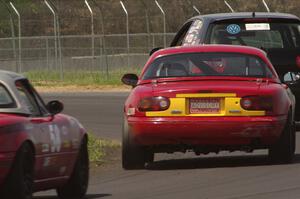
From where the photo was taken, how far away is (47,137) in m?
10.6

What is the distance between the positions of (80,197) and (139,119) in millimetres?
2247

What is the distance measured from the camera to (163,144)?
13.7m

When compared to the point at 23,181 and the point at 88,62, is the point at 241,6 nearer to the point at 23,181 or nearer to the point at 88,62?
the point at 88,62

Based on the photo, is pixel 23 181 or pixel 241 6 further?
pixel 241 6

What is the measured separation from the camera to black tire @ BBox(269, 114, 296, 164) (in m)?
13.9

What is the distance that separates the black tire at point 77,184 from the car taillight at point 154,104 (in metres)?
1.84

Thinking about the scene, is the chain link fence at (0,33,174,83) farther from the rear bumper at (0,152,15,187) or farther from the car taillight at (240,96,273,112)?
the rear bumper at (0,152,15,187)

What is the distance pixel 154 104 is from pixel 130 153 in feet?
2.50

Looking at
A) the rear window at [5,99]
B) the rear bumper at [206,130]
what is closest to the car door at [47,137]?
the rear window at [5,99]

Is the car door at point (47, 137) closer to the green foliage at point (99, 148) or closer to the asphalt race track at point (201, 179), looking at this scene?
the asphalt race track at point (201, 179)

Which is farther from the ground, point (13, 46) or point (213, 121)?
point (213, 121)

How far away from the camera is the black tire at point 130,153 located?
13859mm

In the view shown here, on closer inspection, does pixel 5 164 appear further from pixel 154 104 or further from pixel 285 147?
pixel 285 147

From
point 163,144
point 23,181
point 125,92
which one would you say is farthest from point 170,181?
point 125,92
